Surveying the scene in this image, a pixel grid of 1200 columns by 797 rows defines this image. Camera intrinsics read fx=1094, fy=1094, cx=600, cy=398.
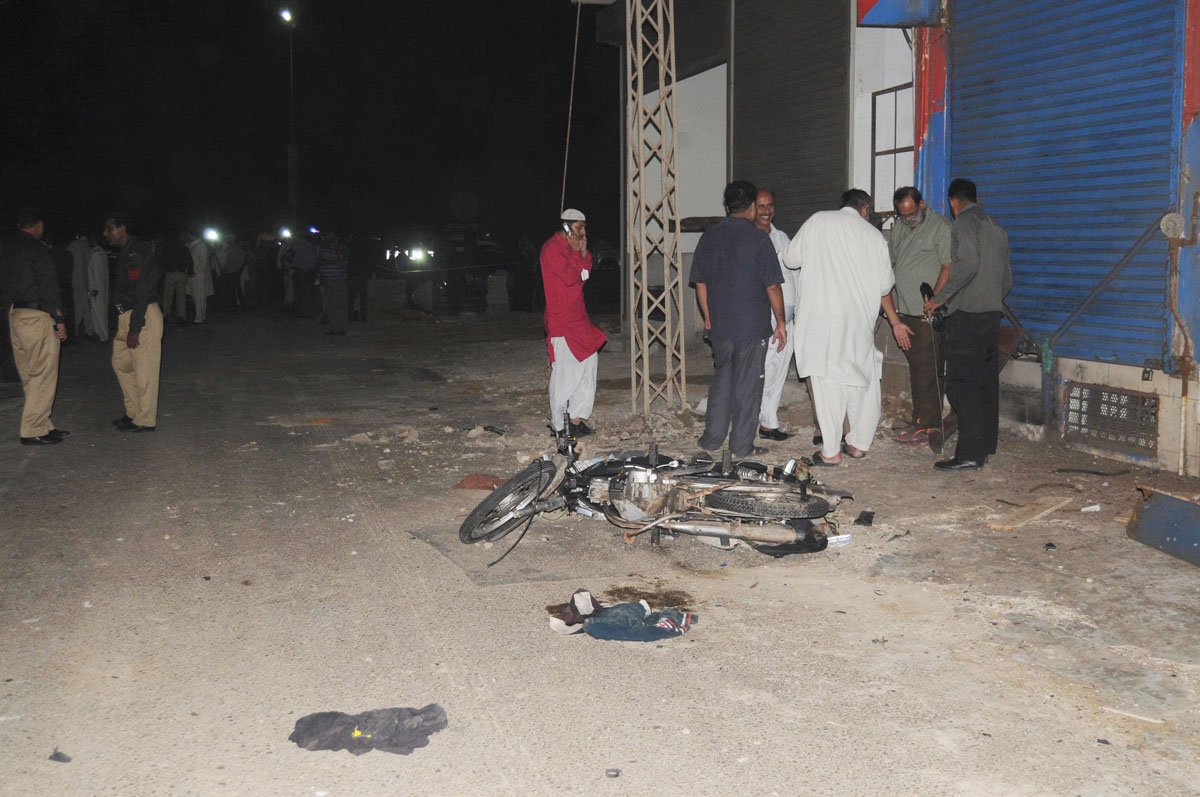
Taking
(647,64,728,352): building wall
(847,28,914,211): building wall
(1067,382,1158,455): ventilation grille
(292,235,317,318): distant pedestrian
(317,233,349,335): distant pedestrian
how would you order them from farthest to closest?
1. (292,235,317,318): distant pedestrian
2. (317,233,349,335): distant pedestrian
3. (647,64,728,352): building wall
4. (847,28,914,211): building wall
5. (1067,382,1158,455): ventilation grille

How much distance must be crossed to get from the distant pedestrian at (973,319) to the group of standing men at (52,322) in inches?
270

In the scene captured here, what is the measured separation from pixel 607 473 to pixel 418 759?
3.23m

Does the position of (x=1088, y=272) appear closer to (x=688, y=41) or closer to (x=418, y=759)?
(x=418, y=759)

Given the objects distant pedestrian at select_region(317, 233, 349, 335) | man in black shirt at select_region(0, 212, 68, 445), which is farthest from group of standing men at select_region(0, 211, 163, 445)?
distant pedestrian at select_region(317, 233, 349, 335)

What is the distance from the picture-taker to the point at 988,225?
817 centimetres

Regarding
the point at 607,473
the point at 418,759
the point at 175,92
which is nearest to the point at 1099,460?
the point at 607,473

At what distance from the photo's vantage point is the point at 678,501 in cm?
635

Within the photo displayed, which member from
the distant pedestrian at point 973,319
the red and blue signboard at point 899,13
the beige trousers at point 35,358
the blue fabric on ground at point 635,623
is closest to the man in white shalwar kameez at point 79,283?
the beige trousers at point 35,358

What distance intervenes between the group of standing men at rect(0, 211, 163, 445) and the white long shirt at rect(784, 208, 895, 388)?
19.0 ft

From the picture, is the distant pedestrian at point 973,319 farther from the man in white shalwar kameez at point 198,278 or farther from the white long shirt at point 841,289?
the man in white shalwar kameez at point 198,278

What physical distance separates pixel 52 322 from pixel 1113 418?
8.82 metres

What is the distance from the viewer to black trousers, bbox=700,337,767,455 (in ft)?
27.8

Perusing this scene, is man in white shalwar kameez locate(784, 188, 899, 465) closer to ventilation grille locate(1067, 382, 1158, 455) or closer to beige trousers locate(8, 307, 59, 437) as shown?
ventilation grille locate(1067, 382, 1158, 455)

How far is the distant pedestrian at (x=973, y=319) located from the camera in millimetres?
8086
